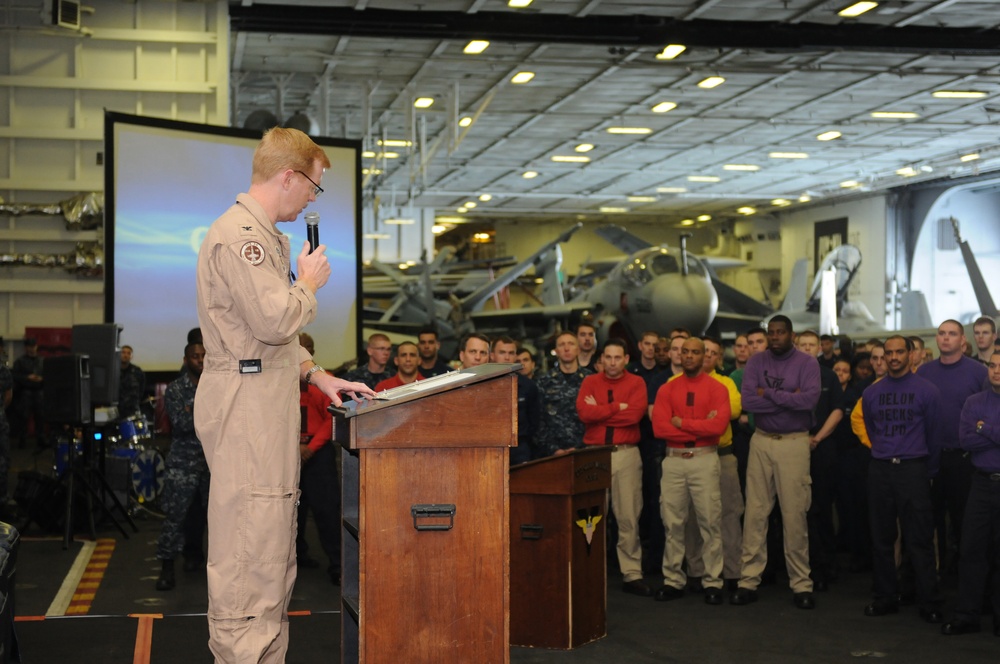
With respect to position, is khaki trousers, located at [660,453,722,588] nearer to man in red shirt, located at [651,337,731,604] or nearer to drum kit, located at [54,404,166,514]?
man in red shirt, located at [651,337,731,604]

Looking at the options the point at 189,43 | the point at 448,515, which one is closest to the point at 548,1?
the point at 189,43

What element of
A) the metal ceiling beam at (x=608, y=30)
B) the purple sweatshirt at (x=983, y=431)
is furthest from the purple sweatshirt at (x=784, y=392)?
the metal ceiling beam at (x=608, y=30)

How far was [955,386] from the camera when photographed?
281 inches

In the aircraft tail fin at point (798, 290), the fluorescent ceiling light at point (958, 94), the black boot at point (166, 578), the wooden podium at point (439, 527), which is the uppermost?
the fluorescent ceiling light at point (958, 94)

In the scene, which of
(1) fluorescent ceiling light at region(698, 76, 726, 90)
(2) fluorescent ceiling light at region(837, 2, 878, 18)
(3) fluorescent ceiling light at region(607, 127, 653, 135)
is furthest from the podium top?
(3) fluorescent ceiling light at region(607, 127, 653, 135)

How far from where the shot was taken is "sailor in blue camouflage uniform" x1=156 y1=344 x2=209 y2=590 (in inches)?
285

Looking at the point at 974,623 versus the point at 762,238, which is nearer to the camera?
the point at 974,623

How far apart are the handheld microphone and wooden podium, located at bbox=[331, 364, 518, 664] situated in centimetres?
47

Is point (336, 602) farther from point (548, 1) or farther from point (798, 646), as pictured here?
point (548, 1)

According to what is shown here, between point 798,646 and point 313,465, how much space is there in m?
3.49

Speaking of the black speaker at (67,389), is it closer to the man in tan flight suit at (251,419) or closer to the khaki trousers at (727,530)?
the khaki trousers at (727,530)

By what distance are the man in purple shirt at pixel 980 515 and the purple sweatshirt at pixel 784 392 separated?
1.01 meters

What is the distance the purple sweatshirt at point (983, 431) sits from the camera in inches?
233

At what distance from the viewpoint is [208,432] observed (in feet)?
9.35
